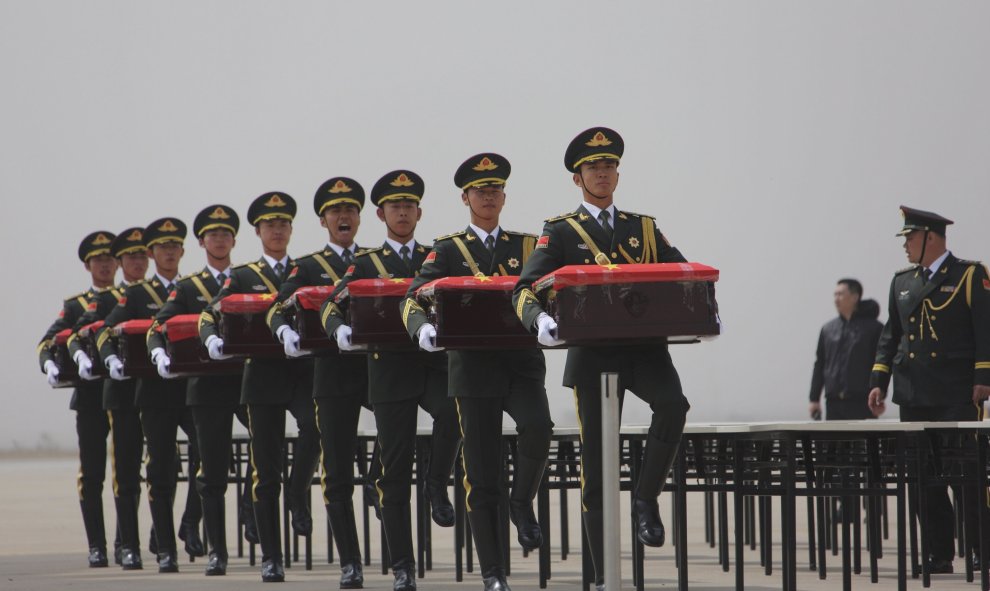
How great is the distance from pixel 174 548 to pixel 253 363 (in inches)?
75.2

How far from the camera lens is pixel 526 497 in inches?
269

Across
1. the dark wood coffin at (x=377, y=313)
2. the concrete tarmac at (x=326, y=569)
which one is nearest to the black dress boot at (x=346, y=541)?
the concrete tarmac at (x=326, y=569)

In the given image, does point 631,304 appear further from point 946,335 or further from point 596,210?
point 946,335

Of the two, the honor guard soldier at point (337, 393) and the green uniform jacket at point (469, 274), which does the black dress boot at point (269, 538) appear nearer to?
the honor guard soldier at point (337, 393)

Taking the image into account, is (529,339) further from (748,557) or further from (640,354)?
(748,557)

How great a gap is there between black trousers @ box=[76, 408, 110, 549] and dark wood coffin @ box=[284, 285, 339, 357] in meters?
3.44

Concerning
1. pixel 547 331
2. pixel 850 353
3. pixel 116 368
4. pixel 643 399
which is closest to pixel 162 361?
pixel 116 368

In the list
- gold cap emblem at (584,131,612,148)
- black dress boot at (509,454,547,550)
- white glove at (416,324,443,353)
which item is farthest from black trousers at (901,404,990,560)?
white glove at (416,324,443,353)

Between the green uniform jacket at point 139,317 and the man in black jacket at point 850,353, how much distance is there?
513 centimetres

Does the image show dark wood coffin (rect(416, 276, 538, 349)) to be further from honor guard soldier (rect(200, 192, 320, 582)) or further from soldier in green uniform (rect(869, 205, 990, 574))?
soldier in green uniform (rect(869, 205, 990, 574))

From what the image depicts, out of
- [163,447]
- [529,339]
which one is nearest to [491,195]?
[529,339]

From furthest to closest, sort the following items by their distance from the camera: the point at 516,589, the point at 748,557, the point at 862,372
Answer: the point at 862,372 → the point at 748,557 → the point at 516,589

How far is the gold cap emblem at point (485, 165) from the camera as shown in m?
6.98

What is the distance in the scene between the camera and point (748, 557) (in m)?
10.8
